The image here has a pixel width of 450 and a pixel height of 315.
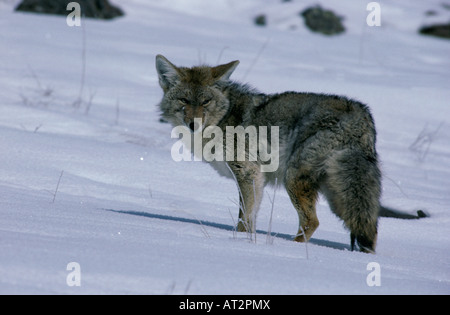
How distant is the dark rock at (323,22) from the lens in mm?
16312

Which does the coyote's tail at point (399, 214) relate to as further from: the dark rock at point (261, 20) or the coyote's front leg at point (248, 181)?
the dark rock at point (261, 20)

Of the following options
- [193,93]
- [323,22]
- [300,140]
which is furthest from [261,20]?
[300,140]

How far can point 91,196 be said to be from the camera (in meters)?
5.18

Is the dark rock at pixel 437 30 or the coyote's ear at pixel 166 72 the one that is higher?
the dark rock at pixel 437 30

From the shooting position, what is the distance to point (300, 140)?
4.80m

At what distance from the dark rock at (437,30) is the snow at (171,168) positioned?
56 cm

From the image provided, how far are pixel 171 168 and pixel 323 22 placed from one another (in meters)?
11.2

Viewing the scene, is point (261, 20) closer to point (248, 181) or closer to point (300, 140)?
point (248, 181)

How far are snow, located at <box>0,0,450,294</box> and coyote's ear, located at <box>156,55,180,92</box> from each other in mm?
1014

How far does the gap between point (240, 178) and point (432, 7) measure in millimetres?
15650

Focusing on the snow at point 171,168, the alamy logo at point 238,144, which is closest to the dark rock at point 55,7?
the snow at point 171,168

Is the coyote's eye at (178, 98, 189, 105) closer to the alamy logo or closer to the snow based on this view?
the alamy logo

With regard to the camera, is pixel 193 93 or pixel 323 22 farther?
pixel 323 22
